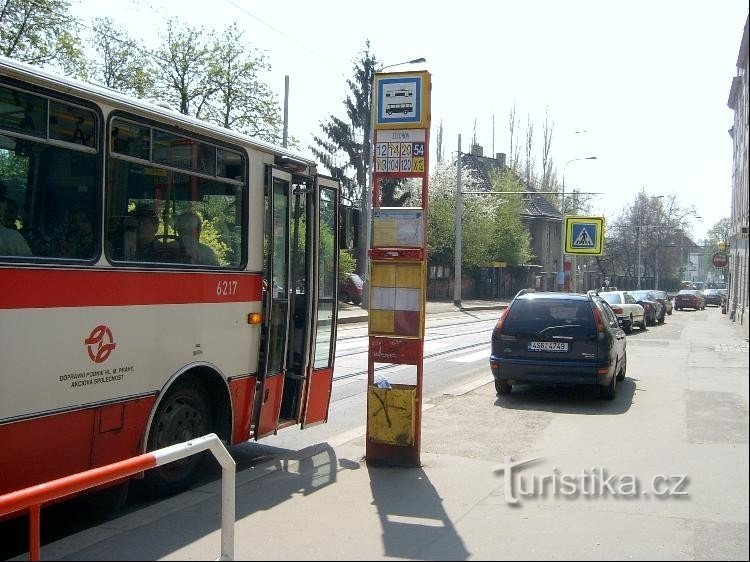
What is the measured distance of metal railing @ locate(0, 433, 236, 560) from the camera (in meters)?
3.67

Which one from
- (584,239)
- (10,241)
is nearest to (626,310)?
(584,239)

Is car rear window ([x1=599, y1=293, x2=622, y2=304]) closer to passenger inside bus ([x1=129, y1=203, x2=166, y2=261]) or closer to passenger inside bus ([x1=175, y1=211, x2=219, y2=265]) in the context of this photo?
passenger inside bus ([x1=175, y1=211, x2=219, y2=265])

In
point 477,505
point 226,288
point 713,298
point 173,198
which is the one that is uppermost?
point 173,198

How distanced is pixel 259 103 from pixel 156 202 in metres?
30.0

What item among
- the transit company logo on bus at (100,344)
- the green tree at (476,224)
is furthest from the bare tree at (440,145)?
the transit company logo on bus at (100,344)

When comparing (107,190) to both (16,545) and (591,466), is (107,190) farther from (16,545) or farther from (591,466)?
(591,466)

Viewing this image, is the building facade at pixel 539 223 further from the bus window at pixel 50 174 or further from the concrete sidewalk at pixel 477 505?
the bus window at pixel 50 174

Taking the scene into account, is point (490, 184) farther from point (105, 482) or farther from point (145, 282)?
point (105, 482)

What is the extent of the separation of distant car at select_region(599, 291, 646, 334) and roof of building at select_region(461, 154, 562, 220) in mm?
36091

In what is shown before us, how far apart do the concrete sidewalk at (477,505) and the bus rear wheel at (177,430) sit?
0.26 meters

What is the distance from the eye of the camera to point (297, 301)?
7.63 metres

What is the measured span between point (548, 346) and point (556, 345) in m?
0.11

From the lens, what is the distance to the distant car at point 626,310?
26.4 m
